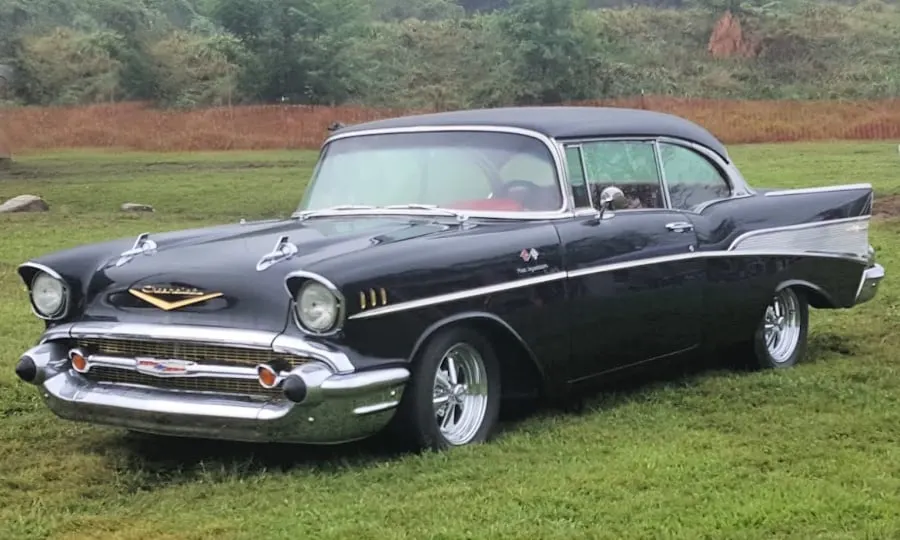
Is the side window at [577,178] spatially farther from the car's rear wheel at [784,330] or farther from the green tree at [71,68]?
the green tree at [71,68]

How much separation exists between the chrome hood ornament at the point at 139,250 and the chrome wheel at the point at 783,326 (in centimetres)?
349

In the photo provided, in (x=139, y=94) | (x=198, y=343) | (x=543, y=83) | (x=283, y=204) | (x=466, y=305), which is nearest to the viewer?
(x=198, y=343)

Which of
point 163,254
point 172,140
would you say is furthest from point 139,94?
point 163,254

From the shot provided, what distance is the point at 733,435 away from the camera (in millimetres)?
5508

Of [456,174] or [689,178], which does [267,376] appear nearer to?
[456,174]

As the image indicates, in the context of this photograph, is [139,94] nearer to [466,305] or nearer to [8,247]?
[8,247]

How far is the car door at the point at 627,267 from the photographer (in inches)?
231

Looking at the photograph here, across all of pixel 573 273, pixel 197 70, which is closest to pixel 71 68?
pixel 197 70

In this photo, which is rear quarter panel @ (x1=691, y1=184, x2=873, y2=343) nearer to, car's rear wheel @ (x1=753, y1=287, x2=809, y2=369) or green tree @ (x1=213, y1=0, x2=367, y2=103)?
car's rear wheel @ (x1=753, y1=287, x2=809, y2=369)

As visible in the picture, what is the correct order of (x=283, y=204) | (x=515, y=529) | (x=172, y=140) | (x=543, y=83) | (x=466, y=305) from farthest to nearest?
(x=543, y=83), (x=172, y=140), (x=283, y=204), (x=466, y=305), (x=515, y=529)

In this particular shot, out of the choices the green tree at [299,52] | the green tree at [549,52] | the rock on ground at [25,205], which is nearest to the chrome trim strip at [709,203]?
the rock on ground at [25,205]

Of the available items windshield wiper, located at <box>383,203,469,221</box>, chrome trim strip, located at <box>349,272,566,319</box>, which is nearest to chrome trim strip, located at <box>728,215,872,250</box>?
chrome trim strip, located at <box>349,272,566,319</box>

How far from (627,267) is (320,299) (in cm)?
183

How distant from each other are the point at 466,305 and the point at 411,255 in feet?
1.09
